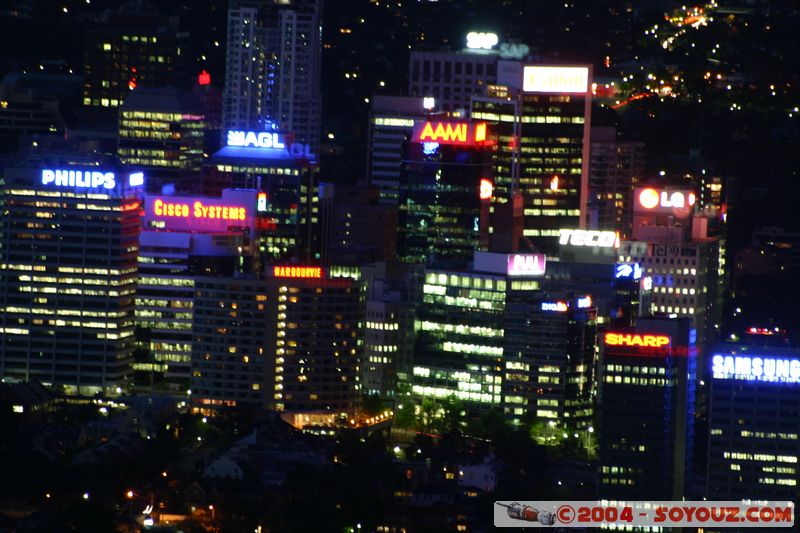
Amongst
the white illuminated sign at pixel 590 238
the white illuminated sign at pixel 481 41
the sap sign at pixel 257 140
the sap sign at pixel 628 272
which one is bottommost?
the sap sign at pixel 628 272

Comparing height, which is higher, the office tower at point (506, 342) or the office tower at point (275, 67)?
the office tower at point (275, 67)

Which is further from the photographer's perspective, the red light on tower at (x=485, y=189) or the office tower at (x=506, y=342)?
the red light on tower at (x=485, y=189)

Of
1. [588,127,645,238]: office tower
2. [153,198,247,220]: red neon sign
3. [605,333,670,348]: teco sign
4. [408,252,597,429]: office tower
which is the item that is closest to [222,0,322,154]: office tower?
[588,127,645,238]: office tower

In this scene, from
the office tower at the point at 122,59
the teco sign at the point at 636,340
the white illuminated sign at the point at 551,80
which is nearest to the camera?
the teco sign at the point at 636,340

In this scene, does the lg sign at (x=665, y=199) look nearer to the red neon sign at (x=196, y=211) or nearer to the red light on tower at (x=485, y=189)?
the red light on tower at (x=485, y=189)

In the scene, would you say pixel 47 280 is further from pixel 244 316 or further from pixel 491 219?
pixel 491 219

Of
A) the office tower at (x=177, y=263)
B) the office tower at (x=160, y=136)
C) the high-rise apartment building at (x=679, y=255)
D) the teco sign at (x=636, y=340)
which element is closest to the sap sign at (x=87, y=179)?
the office tower at (x=177, y=263)

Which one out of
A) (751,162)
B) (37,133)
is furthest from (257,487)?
(37,133)
